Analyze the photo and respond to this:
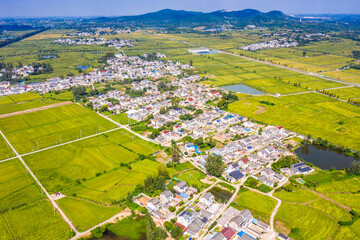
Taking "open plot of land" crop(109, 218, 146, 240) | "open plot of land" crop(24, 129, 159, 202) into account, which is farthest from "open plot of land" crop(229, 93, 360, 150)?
"open plot of land" crop(109, 218, 146, 240)

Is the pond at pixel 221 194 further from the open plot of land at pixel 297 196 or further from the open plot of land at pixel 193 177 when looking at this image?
the open plot of land at pixel 297 196

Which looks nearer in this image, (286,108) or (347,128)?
(347,128)

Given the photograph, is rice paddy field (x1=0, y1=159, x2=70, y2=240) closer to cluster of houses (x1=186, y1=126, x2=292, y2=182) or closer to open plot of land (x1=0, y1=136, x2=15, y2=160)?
open plot of land (x1=0, y1=136, x2=15, y2=160)

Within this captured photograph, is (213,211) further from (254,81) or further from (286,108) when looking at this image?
(254,81)

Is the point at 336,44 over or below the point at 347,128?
over

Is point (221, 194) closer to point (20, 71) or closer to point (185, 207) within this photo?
point (185, 207)

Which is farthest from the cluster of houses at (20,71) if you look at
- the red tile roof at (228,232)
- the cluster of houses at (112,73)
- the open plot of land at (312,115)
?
the red tile roof at (228,232)

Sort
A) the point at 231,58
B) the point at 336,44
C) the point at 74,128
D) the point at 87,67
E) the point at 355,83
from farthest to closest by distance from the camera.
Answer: the point at 336,44, the point at 231,58, the point at 87,67, the point at 355,83, the point at 74,128

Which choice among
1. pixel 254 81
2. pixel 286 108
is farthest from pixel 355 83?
pixel 286 108
